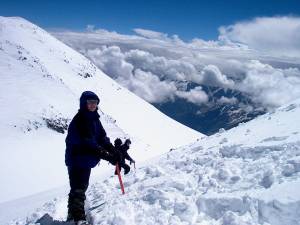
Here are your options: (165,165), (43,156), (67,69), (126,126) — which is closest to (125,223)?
(165,165)

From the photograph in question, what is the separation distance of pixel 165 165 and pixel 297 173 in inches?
A: 186

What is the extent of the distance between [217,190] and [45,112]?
34.1m

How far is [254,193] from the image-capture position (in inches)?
322

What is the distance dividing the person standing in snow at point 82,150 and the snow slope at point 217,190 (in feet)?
2.64

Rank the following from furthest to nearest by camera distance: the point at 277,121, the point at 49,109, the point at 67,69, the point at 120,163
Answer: the point at 67,69 < the point at 49,109 < the point at 277,121 < the point at 120,163

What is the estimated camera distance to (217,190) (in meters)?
8.96

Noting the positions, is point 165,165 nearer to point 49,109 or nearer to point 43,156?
point 43,156

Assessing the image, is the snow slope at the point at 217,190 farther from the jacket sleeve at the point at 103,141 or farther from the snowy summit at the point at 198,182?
the jacket sleeve at the point at 103,141

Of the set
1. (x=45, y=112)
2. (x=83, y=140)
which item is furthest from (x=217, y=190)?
(x=45, y=112)

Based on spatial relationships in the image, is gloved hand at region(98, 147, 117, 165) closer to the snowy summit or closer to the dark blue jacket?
the dark blue jacket

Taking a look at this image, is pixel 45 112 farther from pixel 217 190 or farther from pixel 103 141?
pixel 217 190

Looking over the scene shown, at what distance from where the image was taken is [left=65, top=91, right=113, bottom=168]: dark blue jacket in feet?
25.8

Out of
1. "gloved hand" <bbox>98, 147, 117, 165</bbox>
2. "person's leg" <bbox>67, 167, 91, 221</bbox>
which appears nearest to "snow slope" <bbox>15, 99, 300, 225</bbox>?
"person's leg" <bbox>67, 167, 91, 221</bbox>

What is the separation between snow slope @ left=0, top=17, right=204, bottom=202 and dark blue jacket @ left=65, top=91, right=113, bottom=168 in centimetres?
2003
